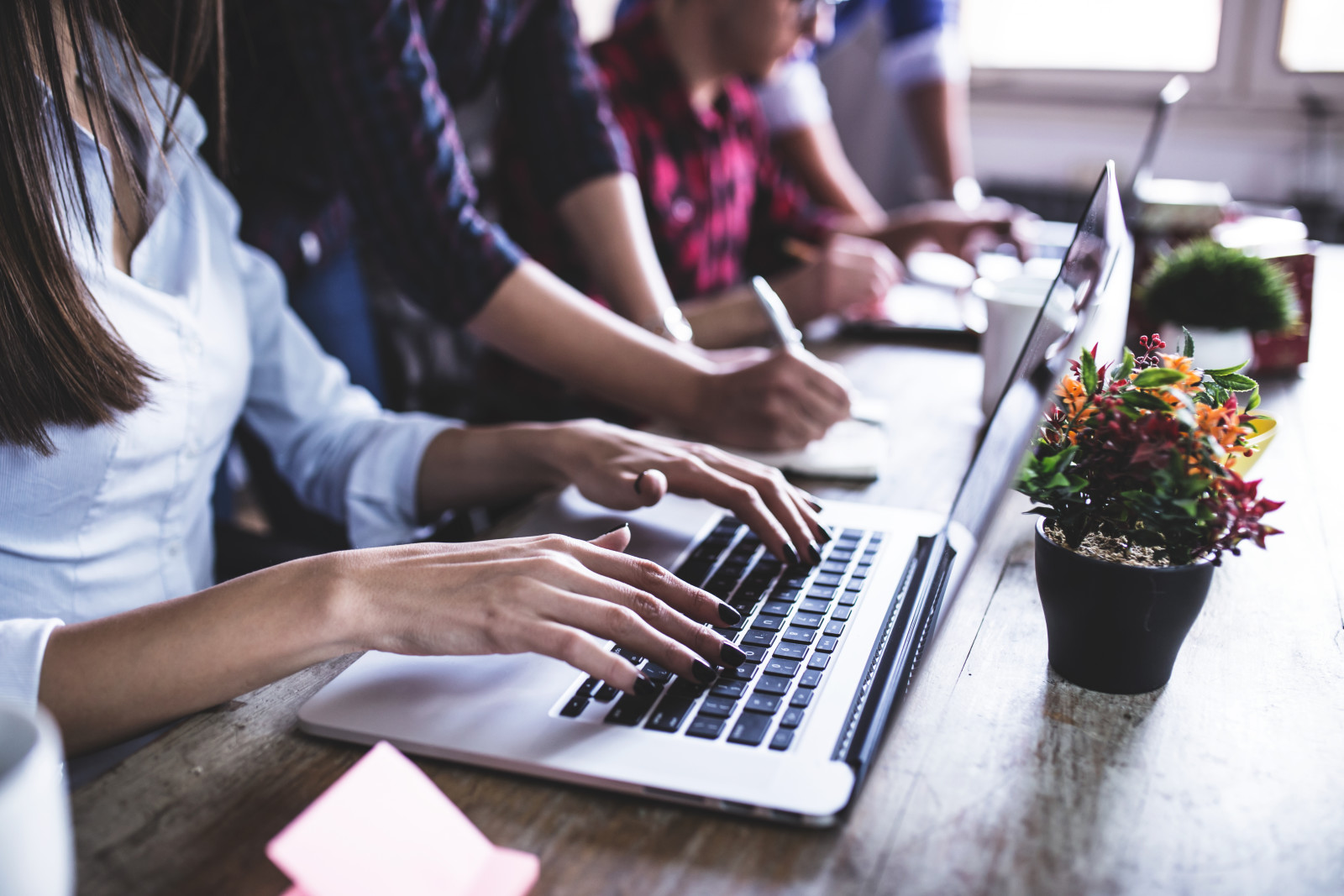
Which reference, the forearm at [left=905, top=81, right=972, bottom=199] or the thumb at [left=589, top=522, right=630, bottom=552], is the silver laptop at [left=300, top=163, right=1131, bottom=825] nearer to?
the thumb at [left=589, top=522, right=630, bottom=552]

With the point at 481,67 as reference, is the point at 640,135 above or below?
below

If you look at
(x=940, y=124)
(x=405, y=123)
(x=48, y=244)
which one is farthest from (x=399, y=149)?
(x=940, y=124)

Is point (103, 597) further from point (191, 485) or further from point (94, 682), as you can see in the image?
point (94, 682)

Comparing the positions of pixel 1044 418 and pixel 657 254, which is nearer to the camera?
pixel 1044 418

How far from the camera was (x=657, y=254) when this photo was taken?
1608mm

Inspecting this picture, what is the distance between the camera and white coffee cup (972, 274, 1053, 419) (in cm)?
98

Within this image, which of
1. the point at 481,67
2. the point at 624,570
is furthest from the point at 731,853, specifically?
the point at 481,67

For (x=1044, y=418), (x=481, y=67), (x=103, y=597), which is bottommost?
(x=103, y=597)

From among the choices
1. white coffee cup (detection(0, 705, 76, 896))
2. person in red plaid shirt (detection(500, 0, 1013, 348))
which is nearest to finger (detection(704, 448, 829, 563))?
white coffee cup (detection(0, 705, 76, 896))

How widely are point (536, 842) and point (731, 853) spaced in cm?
9

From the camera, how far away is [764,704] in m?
0.52

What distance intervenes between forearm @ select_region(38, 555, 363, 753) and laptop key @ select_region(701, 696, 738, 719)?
0.20 metres

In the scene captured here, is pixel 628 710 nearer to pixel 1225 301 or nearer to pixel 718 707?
pixel 718 707

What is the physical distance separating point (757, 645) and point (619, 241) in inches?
29.4
